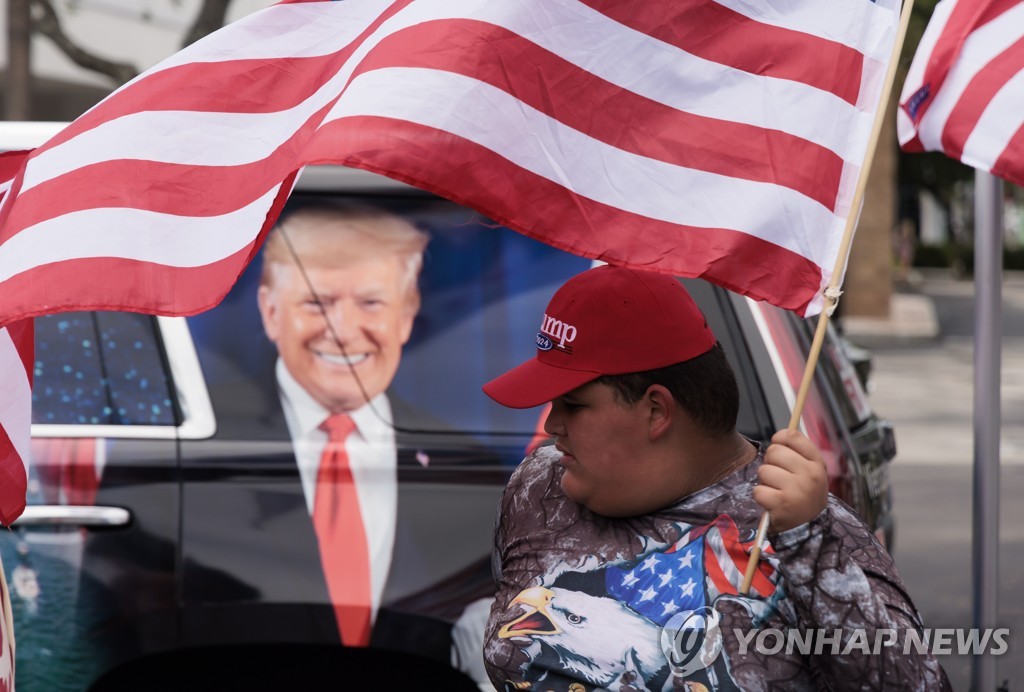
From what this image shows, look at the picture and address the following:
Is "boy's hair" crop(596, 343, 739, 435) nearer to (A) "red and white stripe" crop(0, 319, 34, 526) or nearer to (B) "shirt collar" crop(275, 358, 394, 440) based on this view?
(A) "red and white stripe" crop(0, 319, 34, 526)

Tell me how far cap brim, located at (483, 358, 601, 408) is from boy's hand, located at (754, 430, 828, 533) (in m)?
0.37

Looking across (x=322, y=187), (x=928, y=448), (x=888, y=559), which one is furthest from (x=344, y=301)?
(x=928, y=448)

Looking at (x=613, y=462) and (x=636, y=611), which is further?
(x=613, y=462)

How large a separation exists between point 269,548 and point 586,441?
1.57 meters

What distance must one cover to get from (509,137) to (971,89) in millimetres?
1005

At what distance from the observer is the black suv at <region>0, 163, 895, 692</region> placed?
3529mm

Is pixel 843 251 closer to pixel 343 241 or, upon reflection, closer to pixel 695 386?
pixel 695 386

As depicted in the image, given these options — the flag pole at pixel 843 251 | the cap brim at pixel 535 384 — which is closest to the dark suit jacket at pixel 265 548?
the cap brim at pixel 535 384

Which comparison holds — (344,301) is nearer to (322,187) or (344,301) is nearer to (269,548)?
(322,187)

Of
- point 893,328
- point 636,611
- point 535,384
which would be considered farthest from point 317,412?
point 893,328

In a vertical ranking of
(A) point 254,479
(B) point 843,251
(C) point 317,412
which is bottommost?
(A) point 254,479

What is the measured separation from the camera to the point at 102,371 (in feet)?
12.1

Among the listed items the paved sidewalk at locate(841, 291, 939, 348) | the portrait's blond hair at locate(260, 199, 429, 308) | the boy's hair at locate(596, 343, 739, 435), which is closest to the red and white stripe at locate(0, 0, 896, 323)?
the boy's hair at locate(596, 343, 739, 435)

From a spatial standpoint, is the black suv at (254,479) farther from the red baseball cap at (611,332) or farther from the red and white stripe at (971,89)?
the red baseball cap at (611,332)
